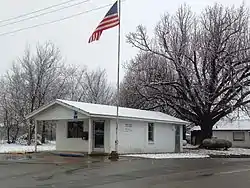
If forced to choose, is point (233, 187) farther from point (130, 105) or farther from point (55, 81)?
point (55, 81)

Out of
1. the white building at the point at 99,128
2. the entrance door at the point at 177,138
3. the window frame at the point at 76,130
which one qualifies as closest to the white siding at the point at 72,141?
the white building at the point at 99,128

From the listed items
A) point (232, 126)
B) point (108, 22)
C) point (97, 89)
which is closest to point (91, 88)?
point (97, 89)

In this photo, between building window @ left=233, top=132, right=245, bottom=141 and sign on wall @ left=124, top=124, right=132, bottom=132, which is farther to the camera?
building window @ left=233, top=132, right=245, bottom=141

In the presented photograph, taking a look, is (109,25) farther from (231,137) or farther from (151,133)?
(231,137)

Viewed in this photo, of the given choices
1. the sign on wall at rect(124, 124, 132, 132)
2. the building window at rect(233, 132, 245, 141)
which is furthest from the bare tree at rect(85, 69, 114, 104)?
the sign on wall at rect(124, 124, 132, 132)

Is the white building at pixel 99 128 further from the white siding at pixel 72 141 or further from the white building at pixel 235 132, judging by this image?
the white building at pixel 235 132

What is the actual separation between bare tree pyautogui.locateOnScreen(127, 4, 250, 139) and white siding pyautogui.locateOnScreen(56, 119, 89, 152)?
33.8ft

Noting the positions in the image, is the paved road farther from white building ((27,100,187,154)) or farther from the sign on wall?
the sign on wall

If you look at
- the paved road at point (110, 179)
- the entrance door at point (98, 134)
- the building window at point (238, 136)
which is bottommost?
the paved road at point (110, 179)

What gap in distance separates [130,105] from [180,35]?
27.7 feet

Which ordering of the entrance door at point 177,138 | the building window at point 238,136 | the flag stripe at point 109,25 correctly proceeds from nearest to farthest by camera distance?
the flag stripe at point 109,25
the entrance door at point 177,138
the building window at point 238,136

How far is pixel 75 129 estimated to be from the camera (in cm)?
2908

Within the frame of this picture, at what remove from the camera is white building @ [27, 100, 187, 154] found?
88.0ft

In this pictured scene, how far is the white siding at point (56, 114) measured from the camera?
27.7 metres
